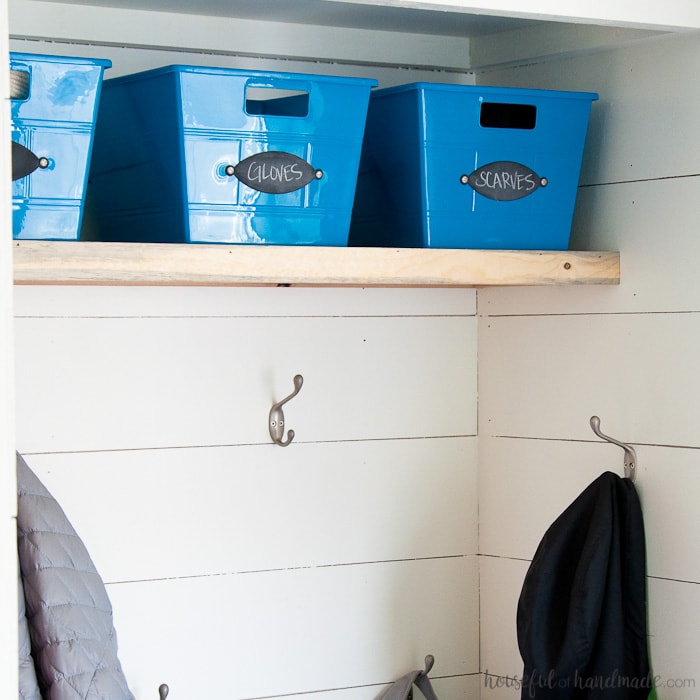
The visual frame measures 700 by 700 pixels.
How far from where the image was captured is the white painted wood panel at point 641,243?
72.1 inches

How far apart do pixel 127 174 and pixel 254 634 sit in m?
0.88

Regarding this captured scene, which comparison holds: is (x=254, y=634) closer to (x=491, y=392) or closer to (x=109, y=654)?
(x=109, y=654)

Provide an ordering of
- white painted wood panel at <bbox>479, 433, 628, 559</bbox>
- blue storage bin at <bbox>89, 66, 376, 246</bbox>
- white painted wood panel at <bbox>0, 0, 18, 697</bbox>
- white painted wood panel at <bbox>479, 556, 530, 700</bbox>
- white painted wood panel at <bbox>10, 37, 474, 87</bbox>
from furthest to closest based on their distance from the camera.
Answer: white painted wood panel at <bbox>479, 556, 530, 700</bbox>
white painted wood panel at <bbox>479, 433, 628, 559</bbox>
white painted wood panel at <bbox>10, 37, 474, 87</bbox>
blue storage bin at <bbox>89, 66, 376, 246</bbox>
white painted wood panel at <bbox>0, 0, 18, 697</bbox>

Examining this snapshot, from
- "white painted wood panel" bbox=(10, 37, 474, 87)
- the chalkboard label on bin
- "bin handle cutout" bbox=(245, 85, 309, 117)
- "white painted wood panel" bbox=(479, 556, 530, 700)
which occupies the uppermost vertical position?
"white painted wood panel" bbox=(10, 37, 474, 87)

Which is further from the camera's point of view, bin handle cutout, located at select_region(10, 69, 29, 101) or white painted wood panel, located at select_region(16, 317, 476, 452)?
white painted wood panel, located at select_region(16, 317, 476, 452)

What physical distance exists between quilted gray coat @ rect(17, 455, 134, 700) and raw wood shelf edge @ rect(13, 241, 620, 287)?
35 cm

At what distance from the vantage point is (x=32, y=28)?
1.87 metres

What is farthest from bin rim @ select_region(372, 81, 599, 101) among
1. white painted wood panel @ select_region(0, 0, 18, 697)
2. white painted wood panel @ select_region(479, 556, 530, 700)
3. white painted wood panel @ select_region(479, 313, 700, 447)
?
white painted wood panel @ select_region(479, 556, 530, 700)

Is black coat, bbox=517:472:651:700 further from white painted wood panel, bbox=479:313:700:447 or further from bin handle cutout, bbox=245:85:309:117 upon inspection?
bin handle cutout, bbox=245:85:309:117

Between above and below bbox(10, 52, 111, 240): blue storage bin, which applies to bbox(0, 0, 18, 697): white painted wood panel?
below

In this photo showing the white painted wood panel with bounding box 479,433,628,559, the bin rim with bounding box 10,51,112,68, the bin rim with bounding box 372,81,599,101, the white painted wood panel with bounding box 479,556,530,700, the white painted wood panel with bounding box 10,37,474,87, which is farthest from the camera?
the white painted wood panel with bounding box 479,556,530,700

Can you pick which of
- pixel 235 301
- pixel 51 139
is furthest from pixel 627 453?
pixel 51 139

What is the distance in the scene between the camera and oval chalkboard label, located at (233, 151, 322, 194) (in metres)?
1.67

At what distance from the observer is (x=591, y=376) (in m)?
2.02
